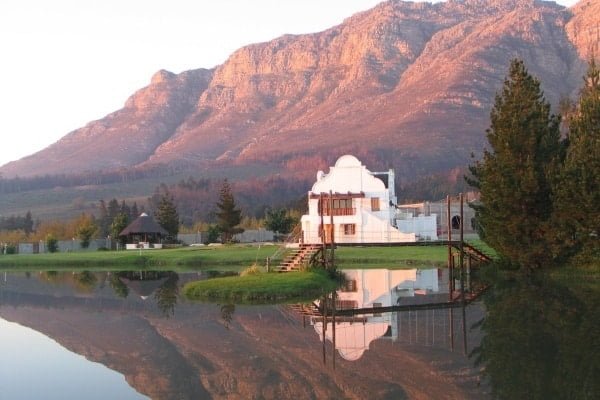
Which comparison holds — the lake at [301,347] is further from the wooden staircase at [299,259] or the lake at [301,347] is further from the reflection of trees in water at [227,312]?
the wooden staircase at [299,259]

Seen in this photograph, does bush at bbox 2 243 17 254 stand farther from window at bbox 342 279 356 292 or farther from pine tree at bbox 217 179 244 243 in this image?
window at bbox 342 279 356 292

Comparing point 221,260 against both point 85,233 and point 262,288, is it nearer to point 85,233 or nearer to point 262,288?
point 262,288

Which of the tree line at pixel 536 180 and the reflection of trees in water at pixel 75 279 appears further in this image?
the reflection of trees in water at pixel 75 279

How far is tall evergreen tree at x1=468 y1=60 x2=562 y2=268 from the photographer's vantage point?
36688mm

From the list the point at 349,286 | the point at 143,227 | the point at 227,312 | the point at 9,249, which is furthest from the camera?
the point at 143,227

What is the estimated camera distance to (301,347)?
21.0 metres

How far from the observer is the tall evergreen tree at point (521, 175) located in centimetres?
3669

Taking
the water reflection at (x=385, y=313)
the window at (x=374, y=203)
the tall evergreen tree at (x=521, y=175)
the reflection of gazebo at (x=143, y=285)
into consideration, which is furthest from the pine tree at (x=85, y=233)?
the tall evergreen tree at (x=521, y=175)

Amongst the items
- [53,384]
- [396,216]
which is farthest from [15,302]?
[396,216]

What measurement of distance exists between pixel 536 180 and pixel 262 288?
45.7 feet

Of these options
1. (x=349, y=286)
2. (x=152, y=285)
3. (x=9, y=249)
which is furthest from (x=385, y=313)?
(x=9, y=249)

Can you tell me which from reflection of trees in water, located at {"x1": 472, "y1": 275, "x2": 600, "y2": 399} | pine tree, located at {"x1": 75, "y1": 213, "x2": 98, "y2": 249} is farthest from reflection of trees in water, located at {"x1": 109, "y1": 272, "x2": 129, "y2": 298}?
pine tree, located at {"x1": 75, "y1": 213, "x2": 98, "y2": 249}

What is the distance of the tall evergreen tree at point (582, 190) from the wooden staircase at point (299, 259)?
12.1 metres

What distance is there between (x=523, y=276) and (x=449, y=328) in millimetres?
15555
